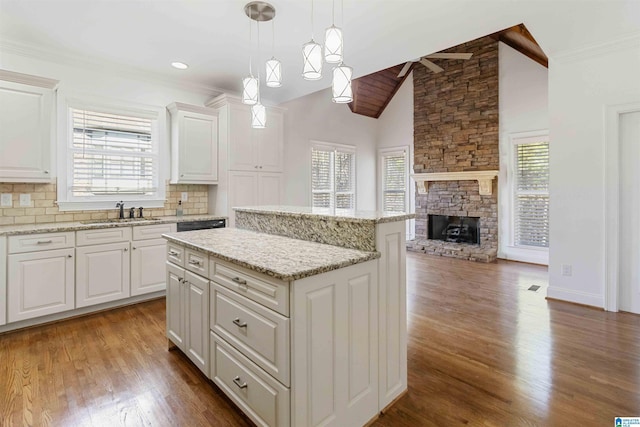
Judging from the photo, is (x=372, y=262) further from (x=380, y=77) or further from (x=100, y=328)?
(x=380, y=77)

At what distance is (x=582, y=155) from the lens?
3484 mm

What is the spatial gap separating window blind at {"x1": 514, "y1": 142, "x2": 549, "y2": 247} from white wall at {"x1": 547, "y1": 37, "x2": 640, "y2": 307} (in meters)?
2.19

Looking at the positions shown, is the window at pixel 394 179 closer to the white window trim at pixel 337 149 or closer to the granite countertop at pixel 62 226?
the white window trim at pixel 337 149

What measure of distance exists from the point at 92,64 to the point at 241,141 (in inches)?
71.6

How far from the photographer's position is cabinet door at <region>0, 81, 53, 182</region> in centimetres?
303

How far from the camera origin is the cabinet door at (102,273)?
330 cm

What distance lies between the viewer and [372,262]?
1.82 m

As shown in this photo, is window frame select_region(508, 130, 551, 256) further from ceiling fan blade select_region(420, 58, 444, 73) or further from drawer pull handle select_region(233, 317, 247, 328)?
drawer pull handle select_region(233, 317, 247, 328)

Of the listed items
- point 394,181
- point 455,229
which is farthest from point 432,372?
point 394,181

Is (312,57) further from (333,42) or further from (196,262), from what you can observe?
(196,262)

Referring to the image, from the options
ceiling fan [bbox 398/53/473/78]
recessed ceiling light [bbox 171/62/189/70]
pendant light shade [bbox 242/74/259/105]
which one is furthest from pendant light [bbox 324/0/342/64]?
ceiling fan [bbox 398/53/473/78]

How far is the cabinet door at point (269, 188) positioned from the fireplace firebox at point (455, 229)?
3.64 meters

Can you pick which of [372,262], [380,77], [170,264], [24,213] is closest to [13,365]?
[170,264]

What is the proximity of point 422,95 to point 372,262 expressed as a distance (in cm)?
611
